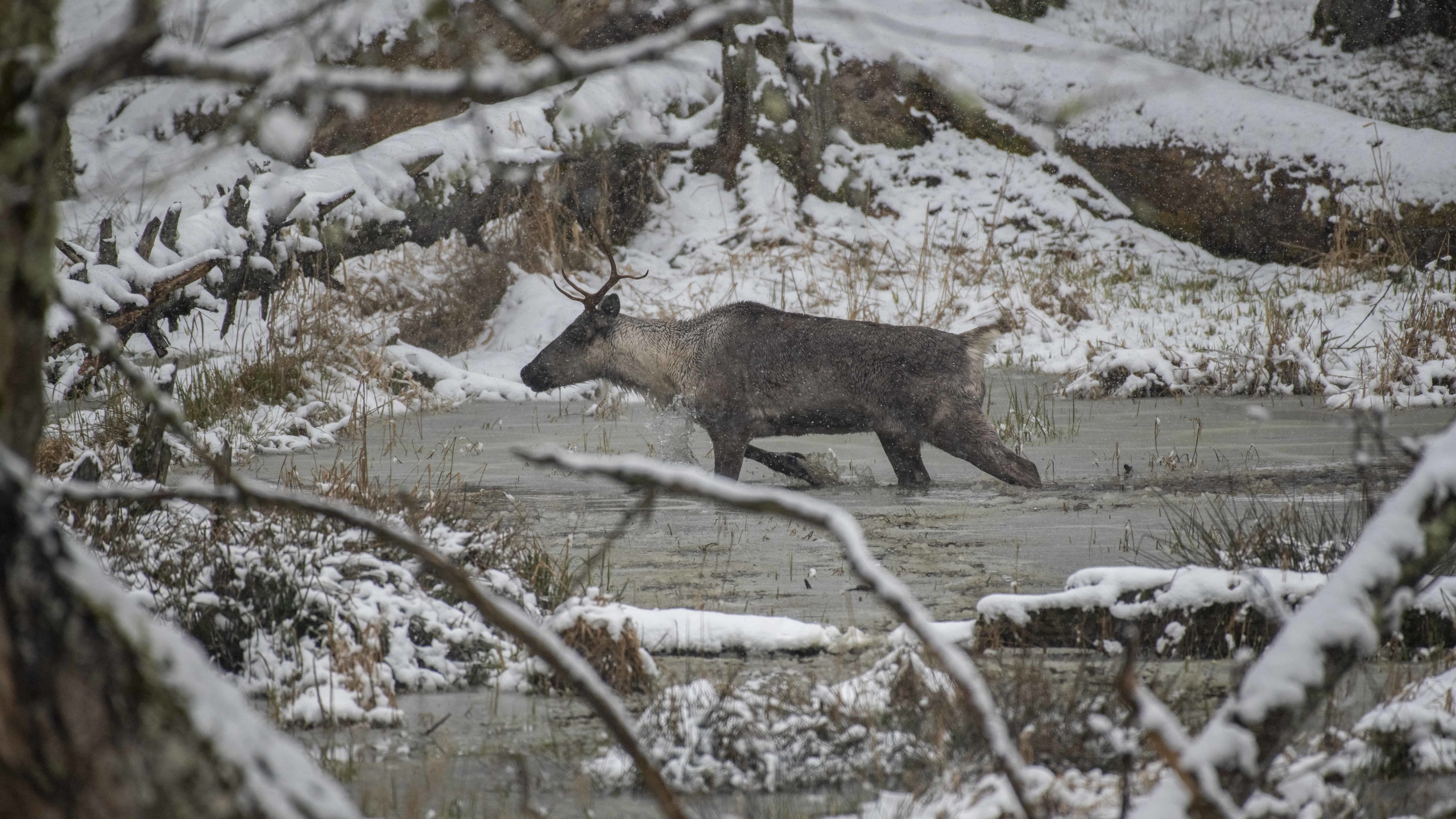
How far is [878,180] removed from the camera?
55.6 feet

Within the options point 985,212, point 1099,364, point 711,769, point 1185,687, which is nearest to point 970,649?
point 1185,687

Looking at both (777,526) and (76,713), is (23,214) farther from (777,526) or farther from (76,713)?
(777,526)

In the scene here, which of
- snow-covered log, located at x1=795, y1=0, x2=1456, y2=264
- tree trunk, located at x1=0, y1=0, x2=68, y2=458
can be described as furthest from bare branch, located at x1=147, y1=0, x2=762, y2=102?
snow-covered log, located at x1=795, y1=0, x2=1456, y2=264

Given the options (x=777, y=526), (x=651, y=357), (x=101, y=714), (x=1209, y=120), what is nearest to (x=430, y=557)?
(x=101, y=714)

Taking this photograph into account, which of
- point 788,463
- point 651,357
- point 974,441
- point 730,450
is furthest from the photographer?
point 651,357

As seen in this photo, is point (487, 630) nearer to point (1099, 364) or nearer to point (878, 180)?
point (1099, 364)

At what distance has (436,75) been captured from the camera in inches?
60.9

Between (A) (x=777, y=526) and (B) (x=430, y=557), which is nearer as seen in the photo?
(B) (x=430, y=557)

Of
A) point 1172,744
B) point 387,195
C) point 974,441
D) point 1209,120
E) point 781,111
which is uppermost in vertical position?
point 781,111

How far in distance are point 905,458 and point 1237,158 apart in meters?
9.82

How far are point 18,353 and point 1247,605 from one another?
3419 mm

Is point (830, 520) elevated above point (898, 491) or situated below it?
above

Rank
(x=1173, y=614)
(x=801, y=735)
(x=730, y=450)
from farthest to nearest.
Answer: (x=730, y=450) < (x=1173, y=614) < (x=801, y=735)

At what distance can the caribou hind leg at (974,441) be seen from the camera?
7.50m
